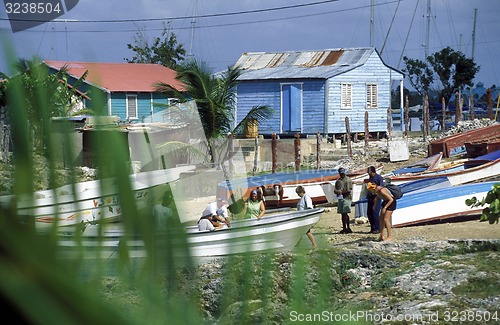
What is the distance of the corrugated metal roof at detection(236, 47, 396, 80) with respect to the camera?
121ft

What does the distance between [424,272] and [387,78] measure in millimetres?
29556

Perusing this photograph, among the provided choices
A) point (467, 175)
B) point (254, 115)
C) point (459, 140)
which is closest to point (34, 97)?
point (467, 175)

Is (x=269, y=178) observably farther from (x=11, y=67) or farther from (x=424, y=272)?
(x=11, y=67)

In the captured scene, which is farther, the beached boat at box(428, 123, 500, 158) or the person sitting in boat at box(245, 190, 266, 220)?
the beached boat at box(428, 123, 500, 158)

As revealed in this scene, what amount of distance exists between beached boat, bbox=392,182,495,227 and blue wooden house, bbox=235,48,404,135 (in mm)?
17568

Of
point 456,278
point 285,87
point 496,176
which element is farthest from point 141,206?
point 285,87

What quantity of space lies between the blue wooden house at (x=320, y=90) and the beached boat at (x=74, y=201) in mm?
35635

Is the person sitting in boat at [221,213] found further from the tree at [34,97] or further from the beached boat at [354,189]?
the beached boat at [354,189]

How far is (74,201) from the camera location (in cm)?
60

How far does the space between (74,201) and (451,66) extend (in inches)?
2129

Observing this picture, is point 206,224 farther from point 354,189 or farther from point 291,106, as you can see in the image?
point 291,106

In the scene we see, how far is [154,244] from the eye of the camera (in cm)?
59

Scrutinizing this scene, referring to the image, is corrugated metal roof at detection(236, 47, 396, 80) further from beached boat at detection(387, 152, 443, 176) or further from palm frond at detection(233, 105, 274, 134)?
beached boat at detection(387, 152, 443, 176)

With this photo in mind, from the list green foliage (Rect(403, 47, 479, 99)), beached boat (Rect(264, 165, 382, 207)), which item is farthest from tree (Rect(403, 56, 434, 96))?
beached boat (Rect(264, 165, 382, 207))
